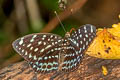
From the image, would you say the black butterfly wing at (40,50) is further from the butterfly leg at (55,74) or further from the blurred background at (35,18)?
the blurred background at (35,18)

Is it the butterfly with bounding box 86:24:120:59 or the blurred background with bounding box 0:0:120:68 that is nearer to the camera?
the butterfly with bounding box 86:24:120:59

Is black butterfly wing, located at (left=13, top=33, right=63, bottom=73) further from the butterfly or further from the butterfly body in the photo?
the butterfly

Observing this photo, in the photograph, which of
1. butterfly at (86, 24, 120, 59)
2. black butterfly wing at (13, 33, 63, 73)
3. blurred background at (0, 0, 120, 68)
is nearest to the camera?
black butterfly wing at (13, 33, 63, 73)

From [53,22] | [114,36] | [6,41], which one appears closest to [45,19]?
[53,22]

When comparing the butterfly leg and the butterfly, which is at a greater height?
the butterfly

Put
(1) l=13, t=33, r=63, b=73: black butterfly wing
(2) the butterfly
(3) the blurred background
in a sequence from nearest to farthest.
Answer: (1) l=13, t=33, r=63, b=73: black butterfly wing < (2) the butterfly < (3) the blurred background

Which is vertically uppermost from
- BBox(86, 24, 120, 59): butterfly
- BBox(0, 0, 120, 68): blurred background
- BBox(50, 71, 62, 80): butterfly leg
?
BBox(0, 0, 120, 68): blurred background

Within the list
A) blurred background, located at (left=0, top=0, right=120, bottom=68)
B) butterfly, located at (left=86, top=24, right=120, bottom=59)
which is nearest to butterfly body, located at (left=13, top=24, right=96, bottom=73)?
butterfly, located at (left=86, top=24, right=120, bottom=59)

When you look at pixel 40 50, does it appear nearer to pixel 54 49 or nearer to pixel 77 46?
pixel 54 49
